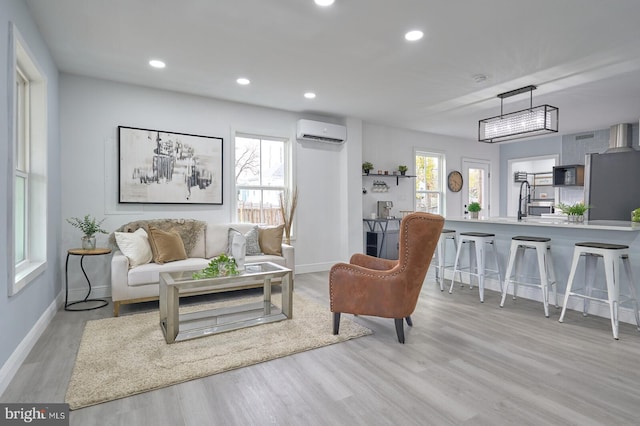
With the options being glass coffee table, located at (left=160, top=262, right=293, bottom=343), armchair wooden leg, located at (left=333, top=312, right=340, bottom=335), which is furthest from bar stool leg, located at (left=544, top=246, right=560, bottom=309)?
glass coffee table, located at (left=160, top=262, right=293, bottom=343)

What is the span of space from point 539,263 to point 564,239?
0.51 meters

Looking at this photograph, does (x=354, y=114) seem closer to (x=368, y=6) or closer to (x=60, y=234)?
(x=368, y=6)

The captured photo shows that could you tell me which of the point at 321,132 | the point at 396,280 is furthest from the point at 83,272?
the point at 321,132

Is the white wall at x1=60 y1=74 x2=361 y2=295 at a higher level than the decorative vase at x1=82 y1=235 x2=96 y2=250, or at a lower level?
higher

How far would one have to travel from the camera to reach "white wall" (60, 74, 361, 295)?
3.95 metres

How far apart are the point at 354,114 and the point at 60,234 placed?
434cm

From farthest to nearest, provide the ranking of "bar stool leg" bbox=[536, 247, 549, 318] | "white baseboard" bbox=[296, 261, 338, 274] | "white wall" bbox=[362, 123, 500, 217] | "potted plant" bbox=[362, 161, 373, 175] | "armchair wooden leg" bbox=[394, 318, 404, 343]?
"white wall" bbox=[362, 123, 500, 217] → "potted plant" bbox=[362, 161, 373, 175] → "white baseboard" bbox=[296, 261, 338, 274] → "bar stool leg" bbox=[536, 247, 549, 318] → "armchair wooden leg" bbox=[394, 318, 404, 343]

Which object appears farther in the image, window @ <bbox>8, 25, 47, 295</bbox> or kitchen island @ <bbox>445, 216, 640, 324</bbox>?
kitchen island @ <bbox>445, 216, 640, 324</bbox>

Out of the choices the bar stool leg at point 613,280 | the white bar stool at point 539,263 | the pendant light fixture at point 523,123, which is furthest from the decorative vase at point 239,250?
the pendant light fixture at point 523,123

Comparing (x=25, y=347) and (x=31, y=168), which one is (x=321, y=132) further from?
(x=25, y=347)

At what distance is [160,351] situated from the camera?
2547mm

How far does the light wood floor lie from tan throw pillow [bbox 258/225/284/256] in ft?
6.35

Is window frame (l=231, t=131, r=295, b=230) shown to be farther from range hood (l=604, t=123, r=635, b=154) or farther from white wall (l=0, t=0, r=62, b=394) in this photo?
range hood (l=604, t=123, r=635, b=154)

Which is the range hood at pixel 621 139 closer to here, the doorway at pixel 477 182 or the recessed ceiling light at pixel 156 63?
the doorway at pixel 477 182
